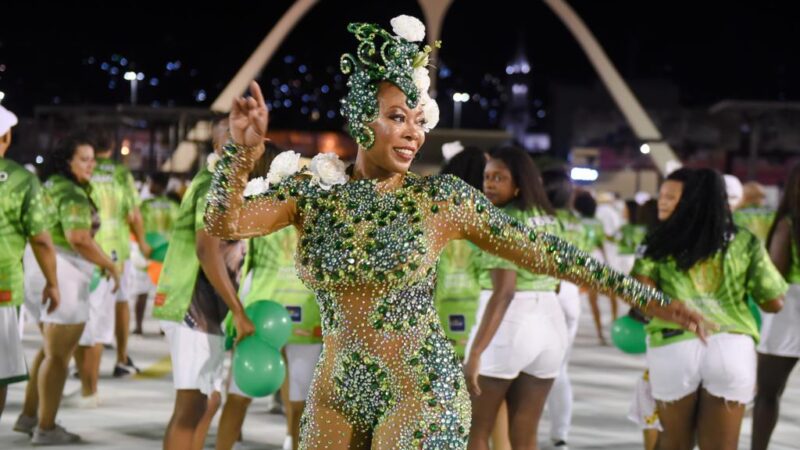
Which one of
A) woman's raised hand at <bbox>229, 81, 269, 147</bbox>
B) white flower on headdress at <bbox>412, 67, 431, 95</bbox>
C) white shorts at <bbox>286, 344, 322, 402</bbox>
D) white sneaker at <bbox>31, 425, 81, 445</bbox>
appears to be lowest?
white sneaker at <bbox>31, 425, 81, 445</bbox>

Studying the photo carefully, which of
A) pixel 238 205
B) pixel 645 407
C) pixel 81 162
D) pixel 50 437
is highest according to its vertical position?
pixel 81 162

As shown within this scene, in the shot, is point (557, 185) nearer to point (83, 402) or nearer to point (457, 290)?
point (457, 290)

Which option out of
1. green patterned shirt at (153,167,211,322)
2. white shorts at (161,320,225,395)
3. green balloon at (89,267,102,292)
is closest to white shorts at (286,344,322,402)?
white shorts at (161,320,225,395)

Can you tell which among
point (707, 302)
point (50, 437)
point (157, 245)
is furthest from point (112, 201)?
point (707, 302)

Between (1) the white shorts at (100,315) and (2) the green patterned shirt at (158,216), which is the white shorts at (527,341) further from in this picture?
(2) the green patterned shirt at (158,216)

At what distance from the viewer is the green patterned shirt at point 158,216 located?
13.7 m

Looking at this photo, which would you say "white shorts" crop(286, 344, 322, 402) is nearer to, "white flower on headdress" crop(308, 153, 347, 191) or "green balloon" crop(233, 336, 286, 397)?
"green balloon" crop(233, 336, 286, 397)

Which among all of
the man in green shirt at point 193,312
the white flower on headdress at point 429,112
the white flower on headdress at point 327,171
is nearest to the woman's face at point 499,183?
the man in green shirt at point 193,312

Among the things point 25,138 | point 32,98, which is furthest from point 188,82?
point 25,138

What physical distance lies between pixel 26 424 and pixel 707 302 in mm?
4681

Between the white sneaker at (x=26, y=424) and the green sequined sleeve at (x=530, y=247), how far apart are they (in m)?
5.54

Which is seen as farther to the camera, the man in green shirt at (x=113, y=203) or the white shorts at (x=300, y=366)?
the man in green shirt at (x=113, y=203)

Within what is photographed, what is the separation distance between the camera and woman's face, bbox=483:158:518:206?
22.1 feet

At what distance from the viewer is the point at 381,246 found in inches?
143
